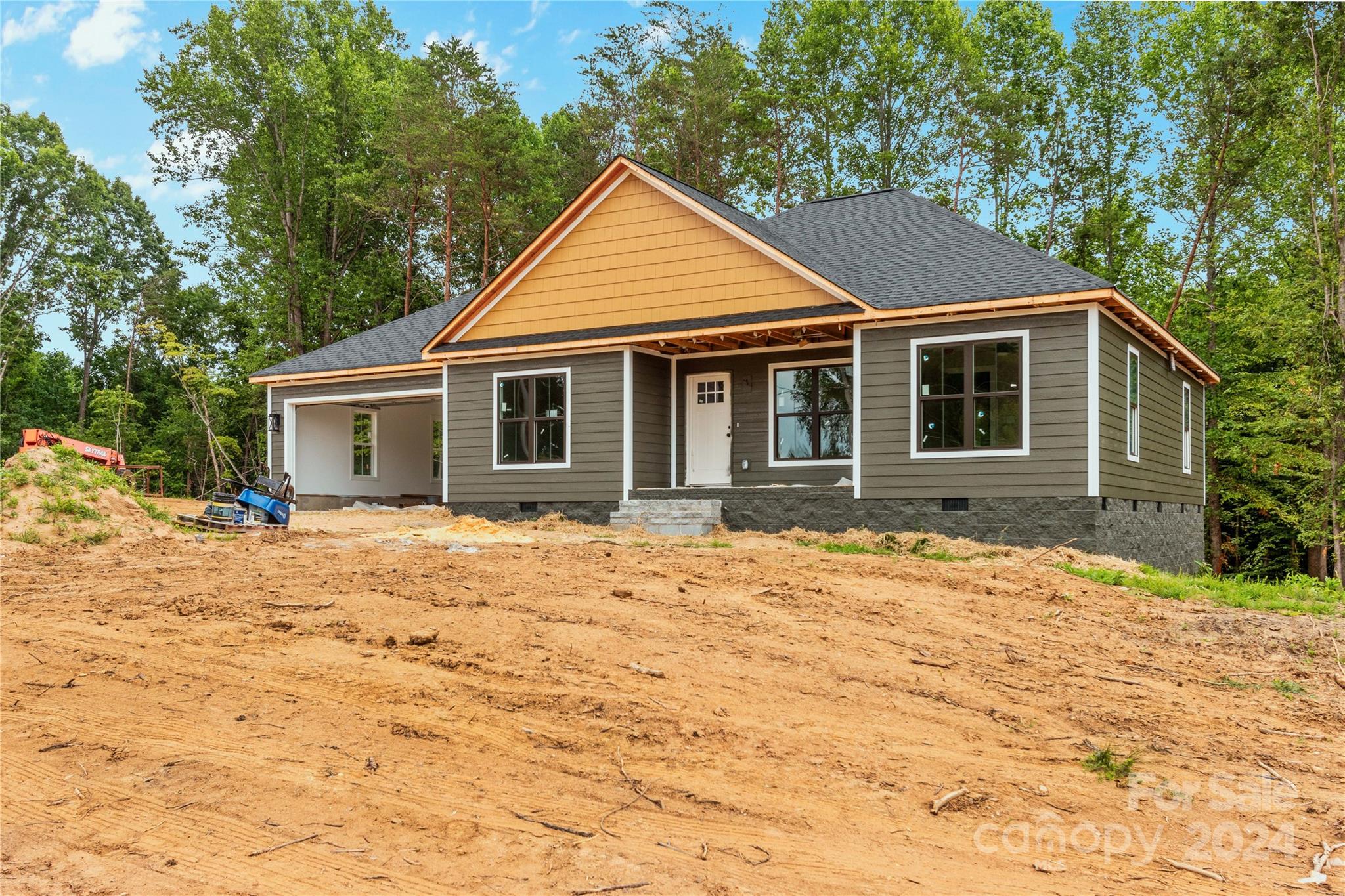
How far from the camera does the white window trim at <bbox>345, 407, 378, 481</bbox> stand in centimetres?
2228

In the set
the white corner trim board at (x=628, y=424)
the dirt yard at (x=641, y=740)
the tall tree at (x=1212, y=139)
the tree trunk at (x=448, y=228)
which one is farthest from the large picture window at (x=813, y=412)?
the tree trunk at (x=448, y=228)

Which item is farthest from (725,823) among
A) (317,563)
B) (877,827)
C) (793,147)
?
(793,147)

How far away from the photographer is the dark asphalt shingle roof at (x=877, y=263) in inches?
519

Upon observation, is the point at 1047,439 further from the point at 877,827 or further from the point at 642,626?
the point at 877,827

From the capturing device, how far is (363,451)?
75.7 feet

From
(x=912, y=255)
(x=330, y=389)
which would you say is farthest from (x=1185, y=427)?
(x=330, y=389)

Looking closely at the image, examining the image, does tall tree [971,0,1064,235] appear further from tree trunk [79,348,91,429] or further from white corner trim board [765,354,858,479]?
tree trunk [79,348,91,429]

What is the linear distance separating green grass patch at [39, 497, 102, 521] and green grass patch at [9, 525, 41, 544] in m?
0.26

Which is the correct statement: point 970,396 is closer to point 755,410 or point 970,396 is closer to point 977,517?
point 977,517

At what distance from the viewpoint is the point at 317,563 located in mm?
Answer: 9086

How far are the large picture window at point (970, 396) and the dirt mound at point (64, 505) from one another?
396 inches

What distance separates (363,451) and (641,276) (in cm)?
1064

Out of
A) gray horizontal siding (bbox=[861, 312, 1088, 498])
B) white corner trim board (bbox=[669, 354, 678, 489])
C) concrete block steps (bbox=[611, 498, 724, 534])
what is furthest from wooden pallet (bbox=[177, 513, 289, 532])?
gray horizontal siding (bbox=[861, 312, 1088, 498])

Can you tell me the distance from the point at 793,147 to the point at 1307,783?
30.0 metres
